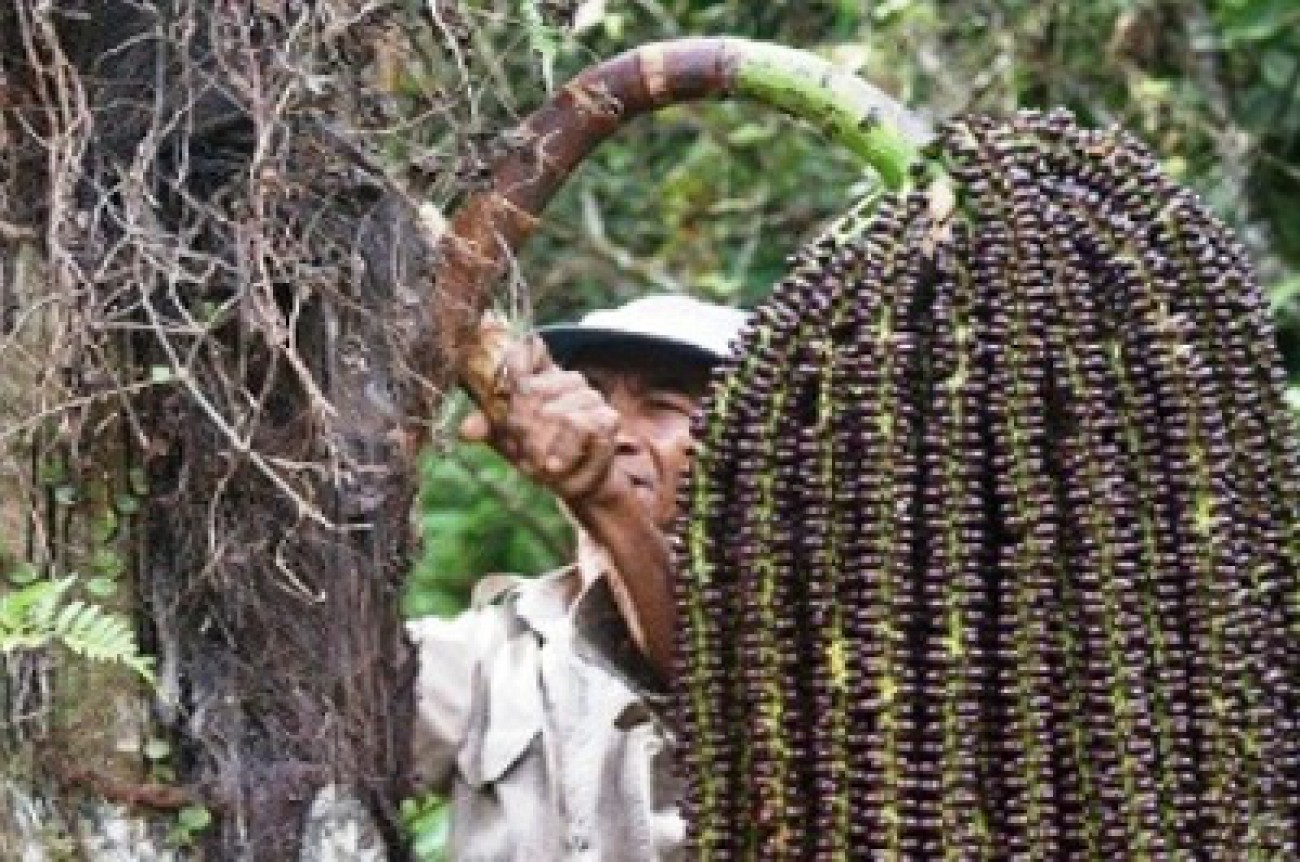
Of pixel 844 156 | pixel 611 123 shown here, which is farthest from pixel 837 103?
pixel 844 156

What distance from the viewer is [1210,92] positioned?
201 inches

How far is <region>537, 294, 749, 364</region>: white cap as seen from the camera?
106 inches

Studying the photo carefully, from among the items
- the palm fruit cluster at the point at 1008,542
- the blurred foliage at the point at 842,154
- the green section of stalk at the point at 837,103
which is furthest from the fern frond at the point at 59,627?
the blurred foliage at the point at 842,154

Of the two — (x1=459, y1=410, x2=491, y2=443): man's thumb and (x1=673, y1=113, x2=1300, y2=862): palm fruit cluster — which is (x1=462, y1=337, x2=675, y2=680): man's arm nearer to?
(x1=459, y1=410, x2=491, y2=443): man's thumb

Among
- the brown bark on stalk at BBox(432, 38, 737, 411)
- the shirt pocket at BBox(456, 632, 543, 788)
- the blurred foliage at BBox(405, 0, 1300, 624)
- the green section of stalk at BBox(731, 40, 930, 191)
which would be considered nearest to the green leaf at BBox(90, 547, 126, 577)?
the brown bark on stalk at BBox(432, 38, 737, 411)

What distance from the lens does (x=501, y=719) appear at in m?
2.69

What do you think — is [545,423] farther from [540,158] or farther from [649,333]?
[649,333]

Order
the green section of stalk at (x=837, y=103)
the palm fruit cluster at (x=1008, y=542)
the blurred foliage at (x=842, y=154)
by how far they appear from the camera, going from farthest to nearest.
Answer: the blurred foliage at (x=842, y=154), the green section of stalk at (x=837, y=103), the palm fruit cluster at (x=1008, y=542)

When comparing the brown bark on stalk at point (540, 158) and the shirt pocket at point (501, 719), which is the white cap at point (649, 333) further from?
the brown bark on stalk at point (540, 158)

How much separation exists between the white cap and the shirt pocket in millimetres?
310

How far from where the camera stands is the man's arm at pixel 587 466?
2324mm

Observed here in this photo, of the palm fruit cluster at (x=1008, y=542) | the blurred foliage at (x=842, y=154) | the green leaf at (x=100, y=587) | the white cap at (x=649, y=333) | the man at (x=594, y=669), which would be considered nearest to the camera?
the palm fruit cluster at (x=1008, y=542)

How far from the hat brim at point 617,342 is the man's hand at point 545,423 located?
1.05 feet

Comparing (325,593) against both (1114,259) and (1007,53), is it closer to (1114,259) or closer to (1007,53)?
(1114,259)
